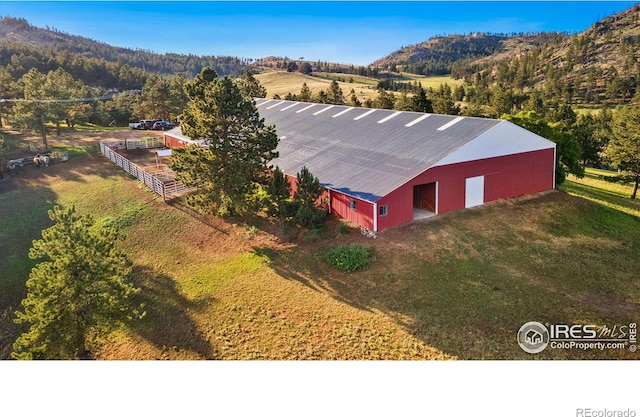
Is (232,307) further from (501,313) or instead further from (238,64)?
(238,64)

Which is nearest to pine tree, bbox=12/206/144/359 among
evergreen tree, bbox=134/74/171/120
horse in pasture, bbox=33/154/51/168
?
horse in pasture, bbox=33/154/51/168

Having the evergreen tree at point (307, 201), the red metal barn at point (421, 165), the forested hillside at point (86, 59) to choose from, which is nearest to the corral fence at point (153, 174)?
the red metal barn at point (421, 165)

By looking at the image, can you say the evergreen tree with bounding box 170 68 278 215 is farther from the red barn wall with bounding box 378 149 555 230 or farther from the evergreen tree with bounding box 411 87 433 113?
the evergreen tree with bounding box 411 87 433 113

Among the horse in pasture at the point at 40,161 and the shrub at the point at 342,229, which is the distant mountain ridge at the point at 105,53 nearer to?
the horse in pasture at the point at 40,161

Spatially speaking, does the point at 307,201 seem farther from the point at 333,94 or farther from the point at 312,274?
the point at 333,94

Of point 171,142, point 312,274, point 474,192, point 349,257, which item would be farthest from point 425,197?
point 171,142

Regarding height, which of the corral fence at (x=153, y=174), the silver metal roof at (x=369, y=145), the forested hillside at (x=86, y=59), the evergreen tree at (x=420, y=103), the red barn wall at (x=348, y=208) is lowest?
the red barn wall at (x=348, y=208)
